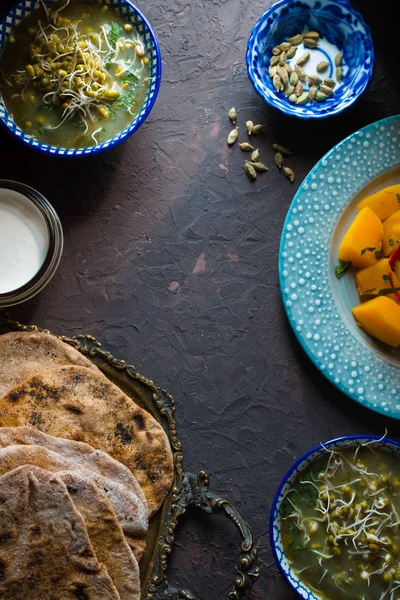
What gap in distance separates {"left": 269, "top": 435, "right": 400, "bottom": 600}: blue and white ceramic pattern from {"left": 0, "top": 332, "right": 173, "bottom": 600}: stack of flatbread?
47cm

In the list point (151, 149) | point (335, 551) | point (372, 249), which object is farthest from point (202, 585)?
point (151, 149)

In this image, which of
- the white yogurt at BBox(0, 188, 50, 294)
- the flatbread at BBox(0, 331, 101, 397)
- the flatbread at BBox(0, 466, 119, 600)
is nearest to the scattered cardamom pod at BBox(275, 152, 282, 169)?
the white yogurt at BBox(0, 188, 50, 294)

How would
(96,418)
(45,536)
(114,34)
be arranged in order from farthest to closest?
(114,34) → (96,418) → (45,536)

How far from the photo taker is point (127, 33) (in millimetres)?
3402

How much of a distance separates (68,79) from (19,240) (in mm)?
716

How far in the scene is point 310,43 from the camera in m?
3.53

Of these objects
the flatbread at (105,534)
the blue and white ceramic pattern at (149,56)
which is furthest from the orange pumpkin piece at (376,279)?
the flatbread at (105,534)

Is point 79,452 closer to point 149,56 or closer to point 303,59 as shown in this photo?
point 149,56

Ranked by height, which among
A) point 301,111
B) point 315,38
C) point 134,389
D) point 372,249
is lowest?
point 134,389

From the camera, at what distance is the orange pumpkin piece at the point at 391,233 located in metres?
3.27

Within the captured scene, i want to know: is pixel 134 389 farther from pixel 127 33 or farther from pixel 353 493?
pixel 127 33

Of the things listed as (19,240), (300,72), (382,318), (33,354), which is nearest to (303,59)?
(300,72)

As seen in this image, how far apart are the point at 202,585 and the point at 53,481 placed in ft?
2.97

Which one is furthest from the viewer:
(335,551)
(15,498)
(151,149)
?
(151,149)
